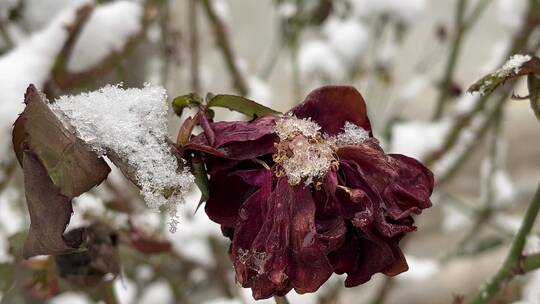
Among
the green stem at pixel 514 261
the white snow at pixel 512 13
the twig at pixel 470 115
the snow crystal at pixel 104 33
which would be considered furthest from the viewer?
the white snow at pixel 512 13

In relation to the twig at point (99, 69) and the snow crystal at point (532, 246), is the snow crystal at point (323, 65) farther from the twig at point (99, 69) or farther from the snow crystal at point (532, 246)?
the snow crystal at point (532, 246)

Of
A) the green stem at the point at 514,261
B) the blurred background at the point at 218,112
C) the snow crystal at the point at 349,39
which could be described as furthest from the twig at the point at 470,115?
the green stem at the point at 514,261

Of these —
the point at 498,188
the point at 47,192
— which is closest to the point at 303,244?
the point at 47,192

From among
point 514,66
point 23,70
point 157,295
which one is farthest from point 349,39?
point 514,66

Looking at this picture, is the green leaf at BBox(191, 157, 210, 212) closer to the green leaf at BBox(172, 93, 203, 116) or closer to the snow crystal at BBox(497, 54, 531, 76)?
the green leaf at BBox(172, 93, 203, 116)

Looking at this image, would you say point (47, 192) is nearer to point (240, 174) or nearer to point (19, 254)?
point (240, 174)

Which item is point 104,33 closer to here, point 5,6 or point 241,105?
point 5,6
